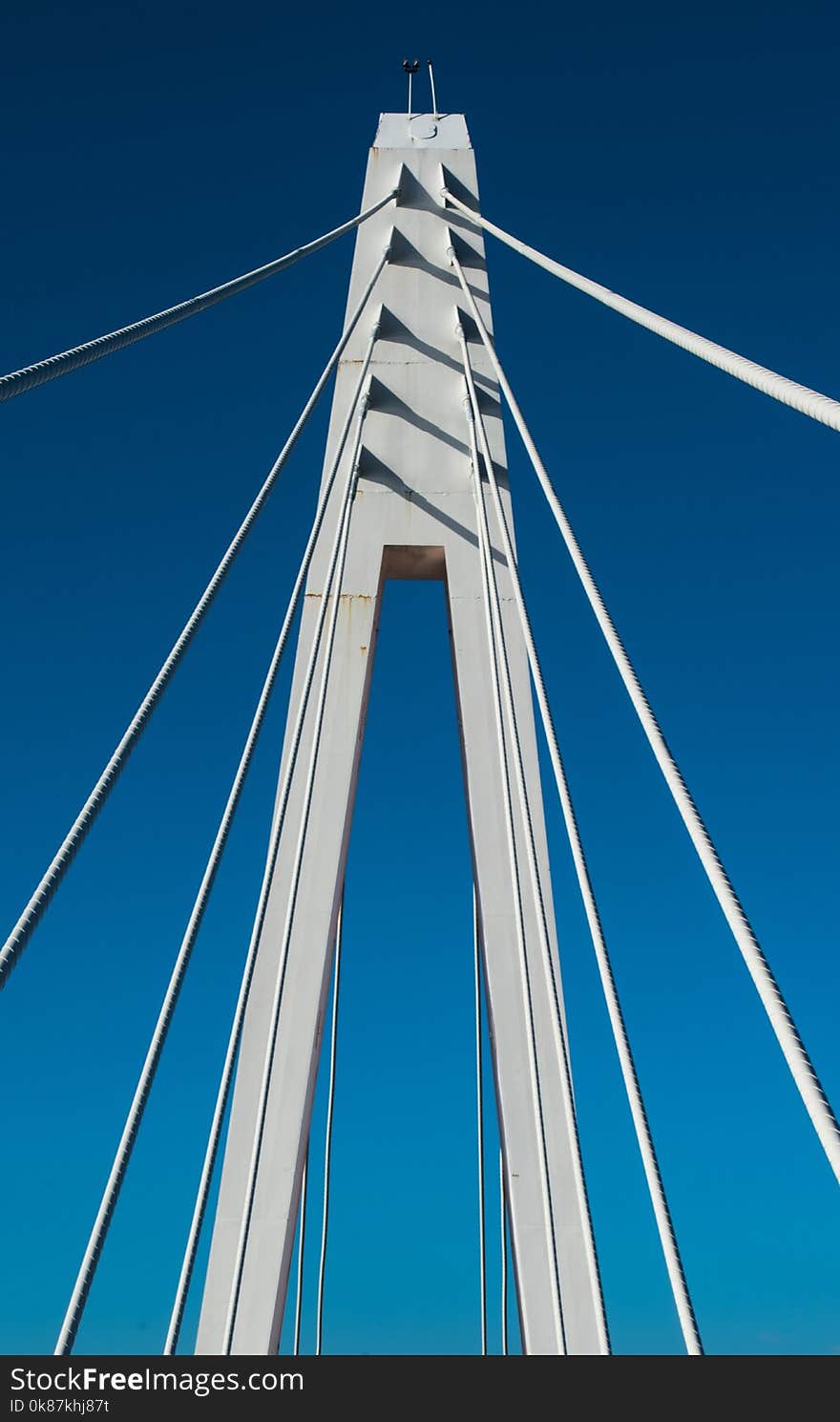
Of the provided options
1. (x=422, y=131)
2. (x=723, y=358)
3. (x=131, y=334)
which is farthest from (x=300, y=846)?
(x=422, y=131)

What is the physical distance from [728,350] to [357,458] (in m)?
4.88

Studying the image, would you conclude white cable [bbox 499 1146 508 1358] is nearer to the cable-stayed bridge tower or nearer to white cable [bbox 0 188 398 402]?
the cable-stayed bridge tower

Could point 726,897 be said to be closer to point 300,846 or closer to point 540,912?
point 540,912

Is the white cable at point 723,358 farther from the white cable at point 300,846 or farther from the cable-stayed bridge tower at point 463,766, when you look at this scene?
the white cable at point 300,846

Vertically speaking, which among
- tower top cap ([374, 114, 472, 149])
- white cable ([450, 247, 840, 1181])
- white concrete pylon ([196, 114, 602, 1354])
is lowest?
white cable ([450, 247, 840, 1181])

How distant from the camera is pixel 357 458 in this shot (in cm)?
827

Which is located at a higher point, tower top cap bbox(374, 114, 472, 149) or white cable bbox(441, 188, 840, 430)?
tower top cap bbox(374, 114, 472, 149)

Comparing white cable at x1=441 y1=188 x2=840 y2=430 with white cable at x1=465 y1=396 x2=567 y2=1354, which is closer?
white cable at x1=441 y1=188 x2=840 y2=430

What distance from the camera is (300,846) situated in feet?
23.3

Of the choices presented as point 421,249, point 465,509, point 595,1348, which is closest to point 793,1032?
point 595,1348

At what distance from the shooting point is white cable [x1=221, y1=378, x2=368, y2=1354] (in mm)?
5883

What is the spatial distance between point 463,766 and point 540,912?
1.50m

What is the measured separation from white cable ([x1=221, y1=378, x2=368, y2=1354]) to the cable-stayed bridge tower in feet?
0.06

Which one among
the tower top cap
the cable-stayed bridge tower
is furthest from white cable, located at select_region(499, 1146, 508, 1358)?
the tower top cap
